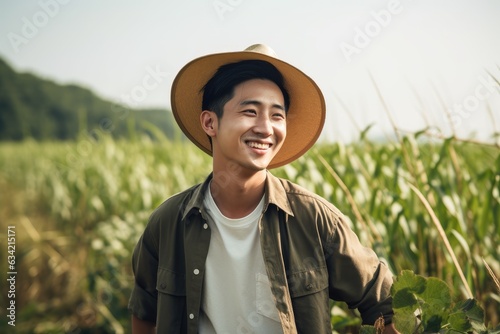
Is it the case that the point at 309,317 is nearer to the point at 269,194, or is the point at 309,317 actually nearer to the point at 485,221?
the point at 269,194

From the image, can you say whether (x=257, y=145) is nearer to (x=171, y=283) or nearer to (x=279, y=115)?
(x=279, y=115)

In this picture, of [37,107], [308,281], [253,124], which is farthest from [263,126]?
[37,107]

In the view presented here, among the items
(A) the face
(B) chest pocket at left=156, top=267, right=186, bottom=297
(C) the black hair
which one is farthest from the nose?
(B) chest pocket at left=156, top=267, right=186, bottom=297

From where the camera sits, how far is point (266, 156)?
61.5 inches

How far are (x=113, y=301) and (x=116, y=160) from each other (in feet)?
7.75

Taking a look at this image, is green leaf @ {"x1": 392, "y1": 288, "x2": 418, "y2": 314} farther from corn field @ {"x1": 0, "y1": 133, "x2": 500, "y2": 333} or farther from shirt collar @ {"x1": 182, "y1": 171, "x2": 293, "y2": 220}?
shirt collar @ {"x1": 182, "y1": 171, "x2": 293, "y2": 220}

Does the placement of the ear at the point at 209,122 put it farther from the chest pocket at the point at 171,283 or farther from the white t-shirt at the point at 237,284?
the chest pocket at the point at 171,283

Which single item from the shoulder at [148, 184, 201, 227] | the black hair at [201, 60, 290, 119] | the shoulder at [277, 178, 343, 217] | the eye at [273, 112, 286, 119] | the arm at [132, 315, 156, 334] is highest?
the black hair at [201, 60, 290, 119]

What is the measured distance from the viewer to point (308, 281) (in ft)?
5.02

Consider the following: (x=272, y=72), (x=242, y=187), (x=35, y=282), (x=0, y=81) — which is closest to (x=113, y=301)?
(x=35, y=282)

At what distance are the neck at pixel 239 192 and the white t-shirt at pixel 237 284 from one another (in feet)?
0.10

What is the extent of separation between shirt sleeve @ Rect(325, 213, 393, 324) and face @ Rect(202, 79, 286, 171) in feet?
1.02

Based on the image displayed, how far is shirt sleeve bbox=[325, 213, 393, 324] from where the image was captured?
59.6 inches

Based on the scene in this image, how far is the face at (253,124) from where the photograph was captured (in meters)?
1.55
